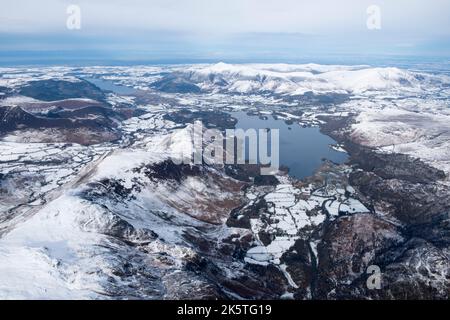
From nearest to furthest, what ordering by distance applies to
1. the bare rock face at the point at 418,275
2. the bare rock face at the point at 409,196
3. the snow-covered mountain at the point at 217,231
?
the snow-covered mountain at the point at 217,231 → the bare rock face at the point at 418,275 → the bare rock face at the point at 409,196

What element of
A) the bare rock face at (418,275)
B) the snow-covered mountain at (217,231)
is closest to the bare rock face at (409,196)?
the snow-covered mountain at (217,231)

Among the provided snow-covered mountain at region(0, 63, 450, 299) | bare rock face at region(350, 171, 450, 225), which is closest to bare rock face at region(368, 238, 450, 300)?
snow-covered mountain at region(0, 63, 450, 299)

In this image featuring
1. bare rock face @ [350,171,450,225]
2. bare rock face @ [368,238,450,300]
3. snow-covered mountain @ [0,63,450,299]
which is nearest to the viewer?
snow-covered mountain @ [0,63,450,299]

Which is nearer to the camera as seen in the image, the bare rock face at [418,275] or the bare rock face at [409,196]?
the bare rock face at [418,275]

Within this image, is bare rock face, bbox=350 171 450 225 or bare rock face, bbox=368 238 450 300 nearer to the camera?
bare rock face, bbox=368 238 450 300

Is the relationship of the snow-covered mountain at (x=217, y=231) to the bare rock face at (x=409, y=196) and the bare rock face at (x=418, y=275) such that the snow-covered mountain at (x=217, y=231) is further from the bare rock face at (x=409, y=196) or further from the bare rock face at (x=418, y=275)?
the bare rock face at (x=409, y=196)

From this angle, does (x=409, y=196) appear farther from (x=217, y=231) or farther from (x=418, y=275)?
(x=217, y=231)

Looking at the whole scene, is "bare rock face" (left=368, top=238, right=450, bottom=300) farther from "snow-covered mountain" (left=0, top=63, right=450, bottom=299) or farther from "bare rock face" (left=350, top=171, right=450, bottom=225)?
"bare rock face" (left=350, top=171, right=450, bottom=225)

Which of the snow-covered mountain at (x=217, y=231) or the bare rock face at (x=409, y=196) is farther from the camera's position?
the bare rock face at (x=409, y=196)

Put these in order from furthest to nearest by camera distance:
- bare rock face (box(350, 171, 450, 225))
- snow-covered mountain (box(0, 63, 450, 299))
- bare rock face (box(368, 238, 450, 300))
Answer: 1. bare rock face (box(350, 171, 450, 225))
2. bare rock face (box(368, 238, 450, 300))
3. snow-covered mountain (box(0, 63, 450, 299))

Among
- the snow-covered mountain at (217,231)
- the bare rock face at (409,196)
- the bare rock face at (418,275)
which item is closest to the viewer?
the snow-covered mountain at (217,231)

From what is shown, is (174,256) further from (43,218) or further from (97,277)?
(43,218)
